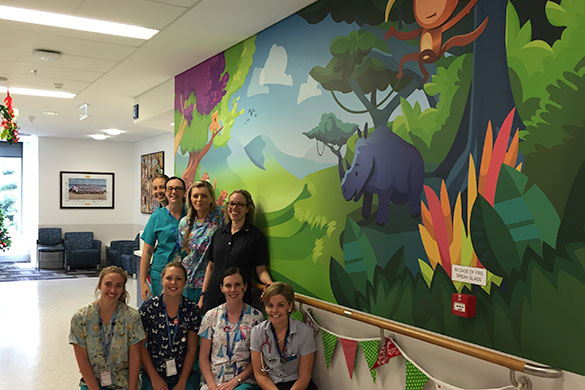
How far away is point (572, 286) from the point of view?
1.94 metres

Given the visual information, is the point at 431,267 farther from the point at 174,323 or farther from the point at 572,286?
the point at 174,323

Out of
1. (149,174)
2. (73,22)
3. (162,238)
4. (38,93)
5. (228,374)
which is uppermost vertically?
(38,93)

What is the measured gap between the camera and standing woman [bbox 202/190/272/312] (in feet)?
12.7

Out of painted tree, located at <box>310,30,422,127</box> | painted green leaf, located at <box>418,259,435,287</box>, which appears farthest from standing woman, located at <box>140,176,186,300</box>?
painted green leaf, located at <box>418,259,435,287</box>

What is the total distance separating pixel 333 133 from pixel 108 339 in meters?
1.90

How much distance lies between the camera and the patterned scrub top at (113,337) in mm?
3207

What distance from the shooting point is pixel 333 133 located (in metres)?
3.25

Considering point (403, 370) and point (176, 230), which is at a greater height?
point (176, 230)

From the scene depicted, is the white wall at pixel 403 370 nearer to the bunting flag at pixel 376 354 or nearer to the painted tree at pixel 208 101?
the bunting flag at pixel 376 354

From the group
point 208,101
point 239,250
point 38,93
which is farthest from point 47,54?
point 239,250

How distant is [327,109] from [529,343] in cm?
182

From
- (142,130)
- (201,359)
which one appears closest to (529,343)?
(201,359)

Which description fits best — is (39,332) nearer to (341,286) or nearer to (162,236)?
(162,236)

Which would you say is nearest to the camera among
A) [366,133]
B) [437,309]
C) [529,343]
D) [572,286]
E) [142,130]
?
[572,286]
